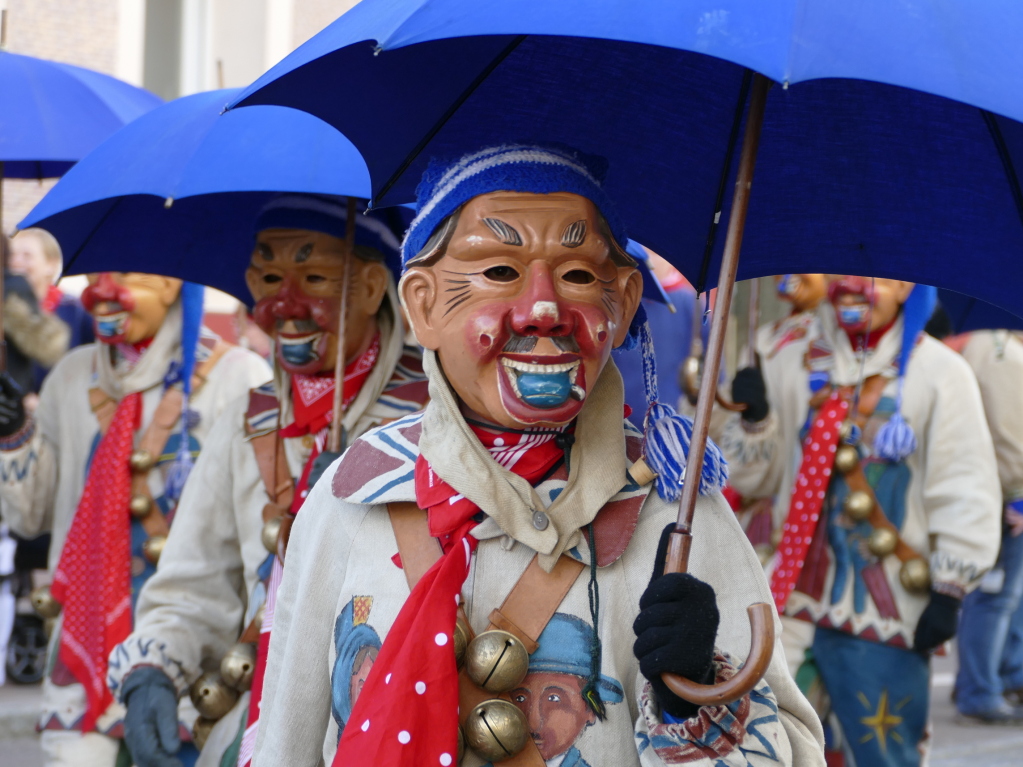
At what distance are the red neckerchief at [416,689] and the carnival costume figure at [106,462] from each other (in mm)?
2462

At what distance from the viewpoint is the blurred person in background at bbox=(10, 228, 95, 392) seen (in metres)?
6.98

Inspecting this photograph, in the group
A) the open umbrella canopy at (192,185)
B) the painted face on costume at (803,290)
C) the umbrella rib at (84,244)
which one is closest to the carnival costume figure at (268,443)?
the open umbrella canopy at (192,185)

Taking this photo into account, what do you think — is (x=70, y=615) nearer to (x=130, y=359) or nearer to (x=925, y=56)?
(x=130, y=359)

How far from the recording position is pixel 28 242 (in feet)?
23.4

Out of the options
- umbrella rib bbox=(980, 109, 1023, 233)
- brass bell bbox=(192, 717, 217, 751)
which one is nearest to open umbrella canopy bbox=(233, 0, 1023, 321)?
umbrella rib bbox=(980, 109, 1023, 233)

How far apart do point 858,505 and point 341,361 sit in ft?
7.16

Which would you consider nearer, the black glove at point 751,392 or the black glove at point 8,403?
the black glove at point 8,403

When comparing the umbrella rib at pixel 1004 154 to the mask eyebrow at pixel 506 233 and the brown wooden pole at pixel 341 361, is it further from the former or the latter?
the brown wooden pole at pixel 341 361

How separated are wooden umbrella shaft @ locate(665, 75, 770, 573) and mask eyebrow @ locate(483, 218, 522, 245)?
0.35 metres

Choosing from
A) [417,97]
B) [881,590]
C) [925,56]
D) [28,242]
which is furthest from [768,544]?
[28,242]

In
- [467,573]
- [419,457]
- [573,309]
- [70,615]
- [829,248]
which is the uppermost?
[829,248]

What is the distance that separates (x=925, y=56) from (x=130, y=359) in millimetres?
3573

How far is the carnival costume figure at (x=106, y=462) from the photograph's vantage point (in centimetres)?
444

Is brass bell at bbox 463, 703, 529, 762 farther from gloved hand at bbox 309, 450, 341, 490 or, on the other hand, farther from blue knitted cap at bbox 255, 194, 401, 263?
blue knitted cap at bbox 255, 194, 401, 263
